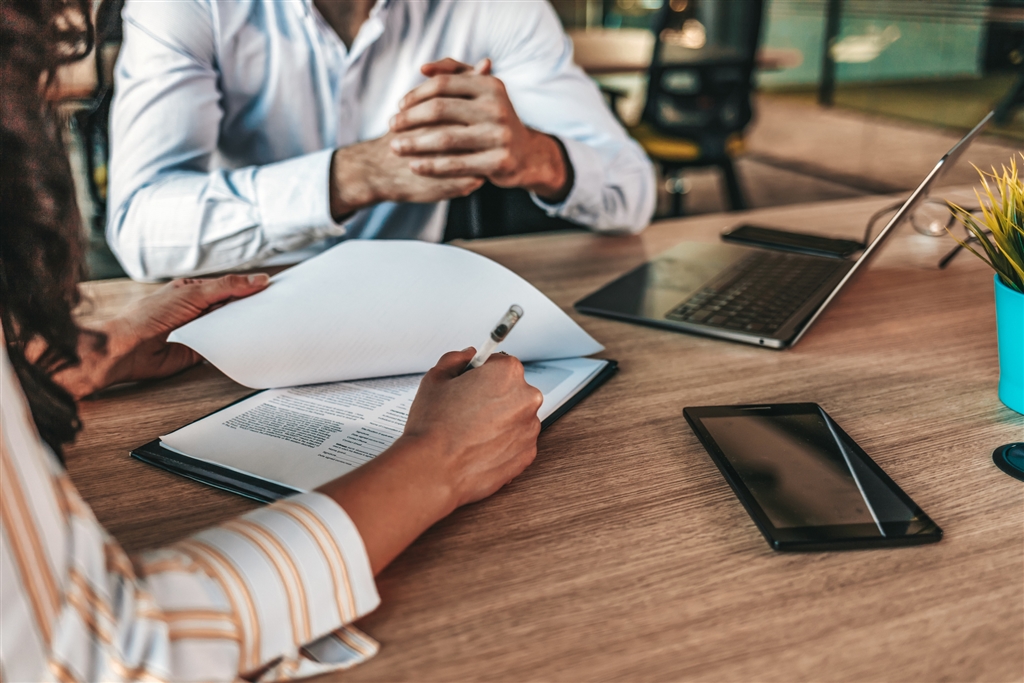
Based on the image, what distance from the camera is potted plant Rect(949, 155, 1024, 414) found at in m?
0.60

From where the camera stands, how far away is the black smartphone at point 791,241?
107cm

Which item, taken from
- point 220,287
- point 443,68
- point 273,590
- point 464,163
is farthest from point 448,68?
point 273,590

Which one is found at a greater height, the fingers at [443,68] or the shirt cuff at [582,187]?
the fingers at [443,68]

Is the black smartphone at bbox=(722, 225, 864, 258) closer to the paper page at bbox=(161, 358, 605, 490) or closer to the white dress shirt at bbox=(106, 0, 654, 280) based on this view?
the white dress shirt at bbox=(106, 0, 654, 280)

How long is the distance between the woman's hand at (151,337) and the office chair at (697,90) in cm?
259

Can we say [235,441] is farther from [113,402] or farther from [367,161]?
[367,161]

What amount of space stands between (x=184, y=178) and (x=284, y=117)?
0.72ft

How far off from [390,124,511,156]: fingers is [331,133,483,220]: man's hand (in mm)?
27

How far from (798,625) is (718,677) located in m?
0.06

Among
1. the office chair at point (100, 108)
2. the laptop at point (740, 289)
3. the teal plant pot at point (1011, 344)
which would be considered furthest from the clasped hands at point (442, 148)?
the teal plant pot at point (1011, 344)

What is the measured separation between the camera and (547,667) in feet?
1.29

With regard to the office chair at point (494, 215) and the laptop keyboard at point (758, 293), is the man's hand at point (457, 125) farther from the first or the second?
the office chair at point (494, 215)

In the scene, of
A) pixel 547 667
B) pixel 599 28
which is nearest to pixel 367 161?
pixel 547 667

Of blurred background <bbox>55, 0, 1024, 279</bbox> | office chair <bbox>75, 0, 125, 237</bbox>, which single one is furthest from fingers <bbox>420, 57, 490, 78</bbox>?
blurred background <bbox>55, 0, 1024, 279</bbox>
